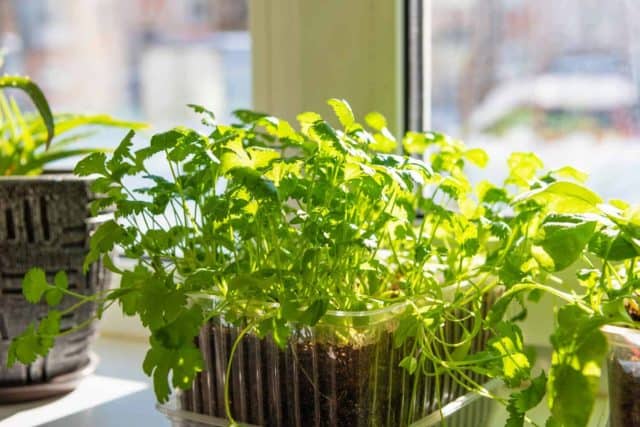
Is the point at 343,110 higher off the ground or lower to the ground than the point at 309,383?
higher

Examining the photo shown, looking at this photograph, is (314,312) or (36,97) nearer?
(314,312)

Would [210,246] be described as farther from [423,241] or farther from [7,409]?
[7,409]

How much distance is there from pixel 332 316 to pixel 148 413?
41 centimetres

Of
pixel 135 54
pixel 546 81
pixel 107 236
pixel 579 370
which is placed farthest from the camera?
pixel 135 54

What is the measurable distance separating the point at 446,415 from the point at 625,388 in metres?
0.21

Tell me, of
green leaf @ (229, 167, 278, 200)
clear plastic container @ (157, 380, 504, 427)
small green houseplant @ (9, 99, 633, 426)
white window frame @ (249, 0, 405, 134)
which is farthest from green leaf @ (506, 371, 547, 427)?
white window frame @ (249, 0, 405, 134)

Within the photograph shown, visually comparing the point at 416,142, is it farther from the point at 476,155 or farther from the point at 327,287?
the point at 327,287

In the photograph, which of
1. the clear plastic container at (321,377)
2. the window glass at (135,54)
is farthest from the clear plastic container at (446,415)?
the window glass at (135,54)

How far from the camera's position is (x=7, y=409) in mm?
1055

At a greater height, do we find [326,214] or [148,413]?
[326,214]

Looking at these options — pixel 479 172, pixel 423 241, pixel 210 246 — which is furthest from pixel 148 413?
pixel 479 172

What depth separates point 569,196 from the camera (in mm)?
716

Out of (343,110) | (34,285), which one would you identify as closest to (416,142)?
(343,110)

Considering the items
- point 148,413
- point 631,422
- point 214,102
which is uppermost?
point 214,102
